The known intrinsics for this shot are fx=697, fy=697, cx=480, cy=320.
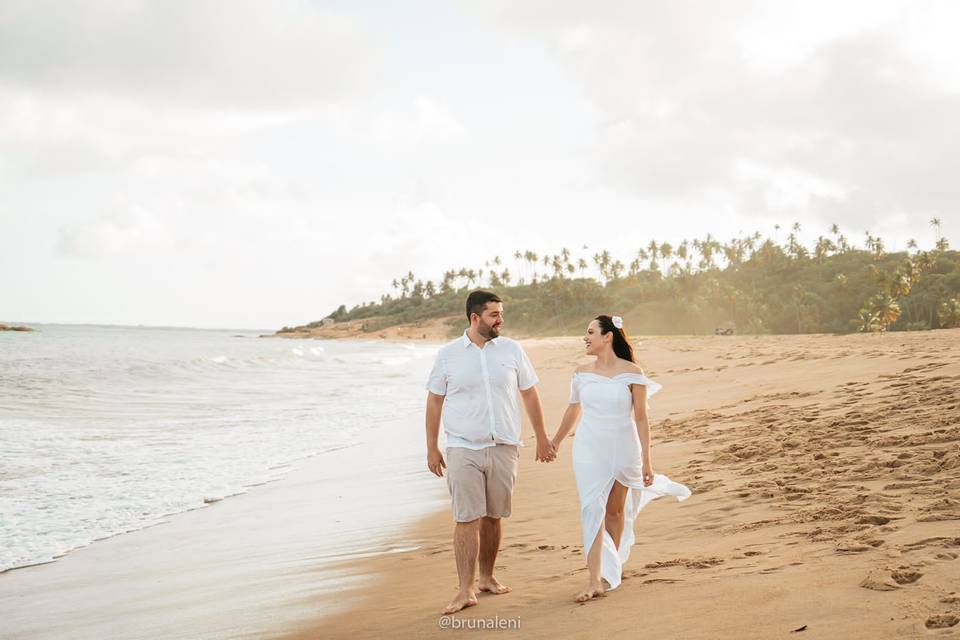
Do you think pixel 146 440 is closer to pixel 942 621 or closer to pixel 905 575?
pixel 905 575

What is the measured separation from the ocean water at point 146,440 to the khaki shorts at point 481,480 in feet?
15.6

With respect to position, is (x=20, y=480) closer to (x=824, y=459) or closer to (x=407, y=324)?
(x=824, y=459)

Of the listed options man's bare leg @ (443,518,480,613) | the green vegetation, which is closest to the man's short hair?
man's bare leg @ (443,518,480,613)

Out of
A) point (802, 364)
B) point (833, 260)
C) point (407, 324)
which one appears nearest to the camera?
point (802, 364)

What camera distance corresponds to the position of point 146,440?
13.4m

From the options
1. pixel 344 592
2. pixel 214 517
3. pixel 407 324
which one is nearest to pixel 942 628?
pixel 344 592

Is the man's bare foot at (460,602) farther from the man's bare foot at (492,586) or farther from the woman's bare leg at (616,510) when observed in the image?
the woman's bare leg at (616,510)

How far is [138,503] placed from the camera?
347 inches

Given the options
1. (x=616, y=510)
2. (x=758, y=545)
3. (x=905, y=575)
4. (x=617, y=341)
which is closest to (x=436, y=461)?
(x=616, y=510)

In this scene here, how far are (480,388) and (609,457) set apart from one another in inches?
38.5

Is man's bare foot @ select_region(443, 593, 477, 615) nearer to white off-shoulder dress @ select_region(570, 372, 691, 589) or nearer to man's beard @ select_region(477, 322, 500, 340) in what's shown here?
white off-shoulder dress @ select_region(570, 372, 691, 589)

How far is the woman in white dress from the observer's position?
15.0 feet

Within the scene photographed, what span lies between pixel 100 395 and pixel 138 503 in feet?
52.3

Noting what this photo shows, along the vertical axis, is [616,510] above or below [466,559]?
above
